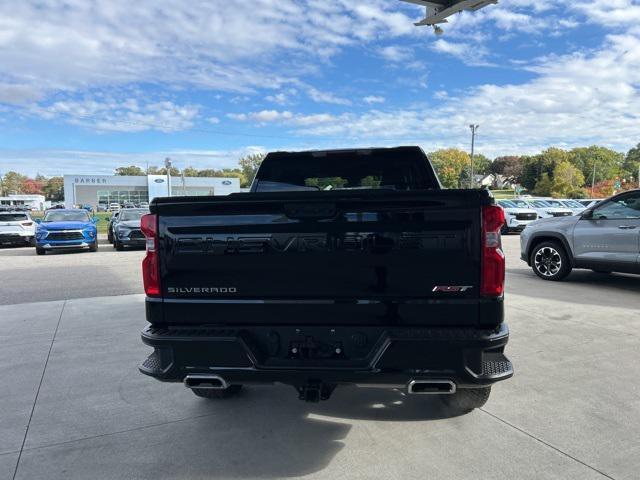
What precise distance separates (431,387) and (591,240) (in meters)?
7.24

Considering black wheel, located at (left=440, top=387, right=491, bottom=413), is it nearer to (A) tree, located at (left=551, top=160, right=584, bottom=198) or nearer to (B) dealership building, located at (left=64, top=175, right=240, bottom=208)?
(A) tree, located at (left=551, top=160, right=584, bottom=198)

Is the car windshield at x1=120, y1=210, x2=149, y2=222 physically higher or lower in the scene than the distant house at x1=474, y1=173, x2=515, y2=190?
lower

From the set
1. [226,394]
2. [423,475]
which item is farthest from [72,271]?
[423,475]

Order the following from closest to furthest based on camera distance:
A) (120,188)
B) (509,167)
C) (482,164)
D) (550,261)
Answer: (550,261) < (120,188) < (509,167) < (482,164)

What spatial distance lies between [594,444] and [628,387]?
1206 millimetres

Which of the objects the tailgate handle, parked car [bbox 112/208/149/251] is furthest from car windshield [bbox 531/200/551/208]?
the tailgate handle

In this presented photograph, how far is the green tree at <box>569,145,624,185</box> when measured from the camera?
106m

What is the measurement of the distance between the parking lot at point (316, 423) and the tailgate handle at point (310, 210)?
1555mm

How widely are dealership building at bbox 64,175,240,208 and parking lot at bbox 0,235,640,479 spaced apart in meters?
82.7

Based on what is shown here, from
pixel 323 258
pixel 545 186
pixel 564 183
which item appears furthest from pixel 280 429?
pixel 545 186

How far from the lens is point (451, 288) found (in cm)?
265

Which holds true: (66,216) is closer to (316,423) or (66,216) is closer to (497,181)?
(316,423)

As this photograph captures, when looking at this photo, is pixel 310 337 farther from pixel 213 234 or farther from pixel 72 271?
pixel 72 271

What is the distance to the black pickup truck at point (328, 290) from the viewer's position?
263 centimetres
